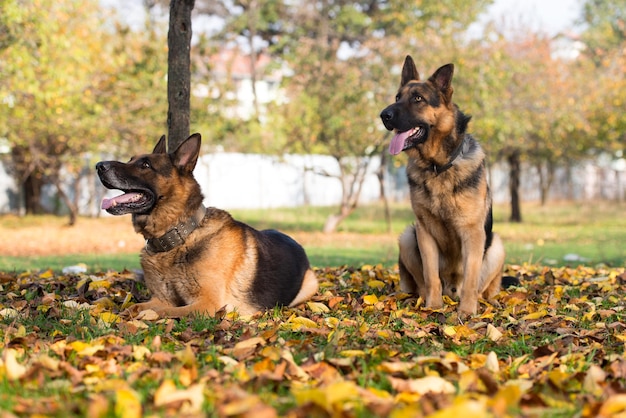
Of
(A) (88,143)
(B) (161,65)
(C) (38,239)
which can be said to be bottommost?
(C) (38,239)

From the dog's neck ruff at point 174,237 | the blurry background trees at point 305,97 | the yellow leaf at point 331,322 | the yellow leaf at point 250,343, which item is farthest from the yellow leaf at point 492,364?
the blurry background trees at point 305,97

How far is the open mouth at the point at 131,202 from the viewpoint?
16.4 feet

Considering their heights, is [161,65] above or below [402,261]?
above

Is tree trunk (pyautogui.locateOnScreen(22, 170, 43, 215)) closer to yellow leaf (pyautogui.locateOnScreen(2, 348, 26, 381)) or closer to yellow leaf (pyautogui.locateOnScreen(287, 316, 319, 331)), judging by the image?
yellow leaf (pyautogui.locateOnScreen(287, 316, 319, 331))

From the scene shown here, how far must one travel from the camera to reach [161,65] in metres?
18.0

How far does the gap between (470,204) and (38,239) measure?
597 inches

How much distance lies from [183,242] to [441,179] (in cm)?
239

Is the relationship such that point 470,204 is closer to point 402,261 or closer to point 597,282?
point 402,261

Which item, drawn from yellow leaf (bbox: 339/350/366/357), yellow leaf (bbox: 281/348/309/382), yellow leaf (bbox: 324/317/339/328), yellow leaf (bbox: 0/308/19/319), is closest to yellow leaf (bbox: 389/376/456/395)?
yellow leaf (bbox: 281/348/309/382)

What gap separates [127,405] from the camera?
254 centimetres

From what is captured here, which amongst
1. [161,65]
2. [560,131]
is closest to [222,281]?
[161,65]

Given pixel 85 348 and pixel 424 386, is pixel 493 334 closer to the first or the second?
pixel 424 386

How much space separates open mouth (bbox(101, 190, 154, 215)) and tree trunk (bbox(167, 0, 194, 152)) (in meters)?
2.03

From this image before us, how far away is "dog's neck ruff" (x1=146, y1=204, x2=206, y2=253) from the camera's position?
5211 mm
